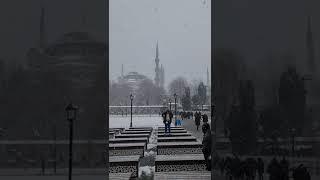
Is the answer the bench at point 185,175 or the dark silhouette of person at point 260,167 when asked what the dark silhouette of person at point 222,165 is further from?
the bench at point 185,175

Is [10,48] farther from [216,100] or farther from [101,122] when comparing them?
[216,100]

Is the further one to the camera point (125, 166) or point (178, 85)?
point (178, 85)

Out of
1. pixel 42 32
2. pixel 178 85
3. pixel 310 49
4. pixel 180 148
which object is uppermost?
pixel 178 85

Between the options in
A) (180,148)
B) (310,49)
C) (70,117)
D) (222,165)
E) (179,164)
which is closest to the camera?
(310,49)

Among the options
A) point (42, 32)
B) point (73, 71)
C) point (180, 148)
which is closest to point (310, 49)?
point (73, 71)

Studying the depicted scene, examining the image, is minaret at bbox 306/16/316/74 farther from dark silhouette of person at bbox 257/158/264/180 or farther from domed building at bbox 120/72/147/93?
domed building at bbox 120/72/147/93

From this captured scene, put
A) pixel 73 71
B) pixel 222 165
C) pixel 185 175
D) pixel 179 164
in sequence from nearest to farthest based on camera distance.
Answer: pixel 73 71 → pixel 222 165 → pixel 185 175 → pixel 179 164

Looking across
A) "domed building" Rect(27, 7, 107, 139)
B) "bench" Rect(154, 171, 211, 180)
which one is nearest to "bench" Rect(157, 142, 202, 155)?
"bench" Rect(154, 171, 211, 180)

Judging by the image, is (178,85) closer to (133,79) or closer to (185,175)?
(133,79)

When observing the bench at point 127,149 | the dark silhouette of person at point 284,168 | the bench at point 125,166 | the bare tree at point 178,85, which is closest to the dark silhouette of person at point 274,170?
the dark silhouette of person at point 284,168

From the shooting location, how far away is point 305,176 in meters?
6.53

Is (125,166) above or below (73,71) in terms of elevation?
below

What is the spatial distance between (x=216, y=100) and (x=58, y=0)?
3.01 meters

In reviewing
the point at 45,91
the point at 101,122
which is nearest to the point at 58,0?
the point at 45,91
